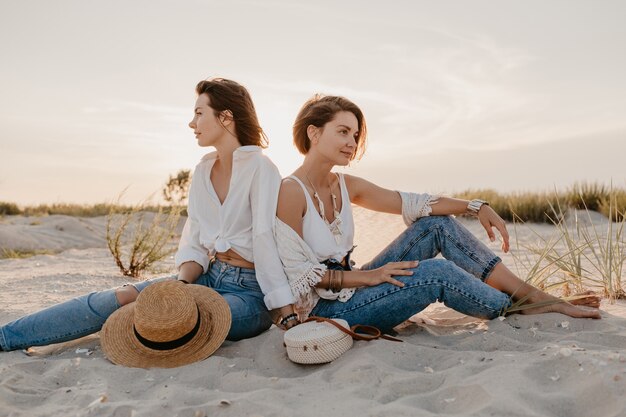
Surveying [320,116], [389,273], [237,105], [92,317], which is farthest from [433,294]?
[92,317]

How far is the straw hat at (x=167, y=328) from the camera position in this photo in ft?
11.0

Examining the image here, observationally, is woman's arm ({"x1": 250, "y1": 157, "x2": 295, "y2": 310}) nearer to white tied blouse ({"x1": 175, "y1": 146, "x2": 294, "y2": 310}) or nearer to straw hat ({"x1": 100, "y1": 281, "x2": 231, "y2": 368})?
white tied blouse ({"x1": 175, "y1": 146, "x2": 294, "y2": 310})

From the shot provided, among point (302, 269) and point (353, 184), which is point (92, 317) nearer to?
point (302, 269)

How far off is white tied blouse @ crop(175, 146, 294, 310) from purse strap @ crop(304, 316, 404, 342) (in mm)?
228

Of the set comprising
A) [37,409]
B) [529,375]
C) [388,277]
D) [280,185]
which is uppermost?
[280,185]

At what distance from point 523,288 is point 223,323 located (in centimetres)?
177

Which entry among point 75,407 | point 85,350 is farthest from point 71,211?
point 75,407

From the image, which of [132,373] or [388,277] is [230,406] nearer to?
[132,373]

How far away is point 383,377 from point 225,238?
130 cm

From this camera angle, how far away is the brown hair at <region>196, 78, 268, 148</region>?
3.77 m

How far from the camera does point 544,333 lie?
3.50 meters

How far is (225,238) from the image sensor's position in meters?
3.71

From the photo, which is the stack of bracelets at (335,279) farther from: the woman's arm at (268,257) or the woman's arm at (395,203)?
the woman's arm at (395,203)

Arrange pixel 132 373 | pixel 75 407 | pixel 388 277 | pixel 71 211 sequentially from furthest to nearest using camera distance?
pixel 71 211 → pixel 388 277 → pixel 132 373 → pixel 75 407
